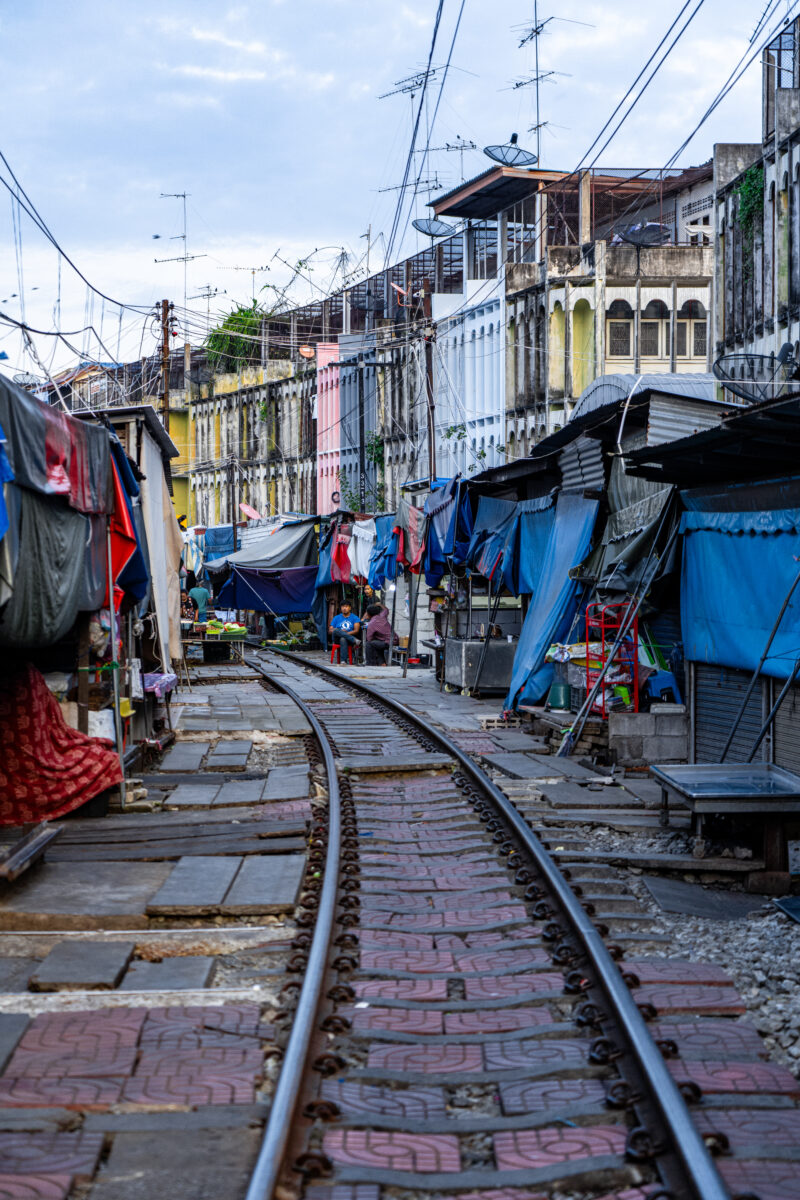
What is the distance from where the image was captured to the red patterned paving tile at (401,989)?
6.06 m

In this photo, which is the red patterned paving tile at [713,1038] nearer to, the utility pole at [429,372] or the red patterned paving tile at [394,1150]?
the red patterned paving tile at [394,1150]

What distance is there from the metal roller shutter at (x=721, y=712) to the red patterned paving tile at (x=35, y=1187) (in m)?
8.41

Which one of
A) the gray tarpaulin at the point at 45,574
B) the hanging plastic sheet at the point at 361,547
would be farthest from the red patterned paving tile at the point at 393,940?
the hanging plastic sheet at the point at 361,547

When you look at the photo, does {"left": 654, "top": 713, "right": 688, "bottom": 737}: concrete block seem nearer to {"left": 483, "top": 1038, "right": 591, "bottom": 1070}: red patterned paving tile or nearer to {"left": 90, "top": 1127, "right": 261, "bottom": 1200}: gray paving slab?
{"left": 483, "top": 1038, "right": 591, "bottom": 1070}: red patterned paving tile

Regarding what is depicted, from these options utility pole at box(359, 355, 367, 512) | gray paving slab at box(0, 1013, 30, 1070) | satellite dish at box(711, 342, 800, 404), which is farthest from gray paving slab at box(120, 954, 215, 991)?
utility pole at box(359, 355, 367, 512)

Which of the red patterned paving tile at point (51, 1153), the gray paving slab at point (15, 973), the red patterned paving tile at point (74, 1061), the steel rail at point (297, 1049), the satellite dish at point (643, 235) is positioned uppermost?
the satellite dish at point (643, 235)

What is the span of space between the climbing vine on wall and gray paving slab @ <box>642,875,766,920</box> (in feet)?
61.1

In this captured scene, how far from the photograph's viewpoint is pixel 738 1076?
4.97 m

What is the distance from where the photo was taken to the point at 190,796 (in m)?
11.9

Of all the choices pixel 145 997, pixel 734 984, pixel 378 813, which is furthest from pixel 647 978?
pixel 378 813

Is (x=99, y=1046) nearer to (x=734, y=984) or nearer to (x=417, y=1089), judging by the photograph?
(x=417, y=1089)

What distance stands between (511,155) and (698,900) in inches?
1333

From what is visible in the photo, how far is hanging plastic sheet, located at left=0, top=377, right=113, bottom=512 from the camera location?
8430 millimetres

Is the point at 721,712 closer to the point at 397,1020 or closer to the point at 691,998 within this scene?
the point at 691,998
